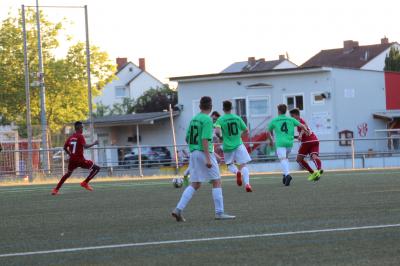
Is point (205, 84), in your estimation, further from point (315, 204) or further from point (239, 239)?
point (239, 239)

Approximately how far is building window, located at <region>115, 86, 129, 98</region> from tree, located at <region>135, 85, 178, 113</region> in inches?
596

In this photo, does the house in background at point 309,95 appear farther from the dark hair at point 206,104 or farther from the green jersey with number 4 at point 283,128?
the dark hair at point 206,104

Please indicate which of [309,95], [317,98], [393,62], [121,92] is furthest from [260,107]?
[121,92]

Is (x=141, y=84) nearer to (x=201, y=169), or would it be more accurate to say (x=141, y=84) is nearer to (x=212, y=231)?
(x=201, y=169)

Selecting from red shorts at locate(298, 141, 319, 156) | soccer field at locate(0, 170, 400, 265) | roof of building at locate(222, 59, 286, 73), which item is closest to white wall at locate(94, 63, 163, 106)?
roof of building at locate(222, 59, 286, 73)

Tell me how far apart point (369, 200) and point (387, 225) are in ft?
14.7

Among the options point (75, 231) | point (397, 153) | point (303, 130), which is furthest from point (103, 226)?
point (397, 153)

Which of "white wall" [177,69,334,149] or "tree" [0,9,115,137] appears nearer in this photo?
"white wall" [177,69,334,149]

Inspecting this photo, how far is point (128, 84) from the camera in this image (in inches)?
4407

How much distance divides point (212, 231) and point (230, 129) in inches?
353

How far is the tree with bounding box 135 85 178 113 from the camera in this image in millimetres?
93938

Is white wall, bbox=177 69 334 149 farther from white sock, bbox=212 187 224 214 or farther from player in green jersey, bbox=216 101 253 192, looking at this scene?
white sock, bbox=212 187 224 214

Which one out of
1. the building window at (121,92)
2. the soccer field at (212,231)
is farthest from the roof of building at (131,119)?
the soccer field at (212,231)

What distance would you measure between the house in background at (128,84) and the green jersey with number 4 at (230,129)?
90289mm
